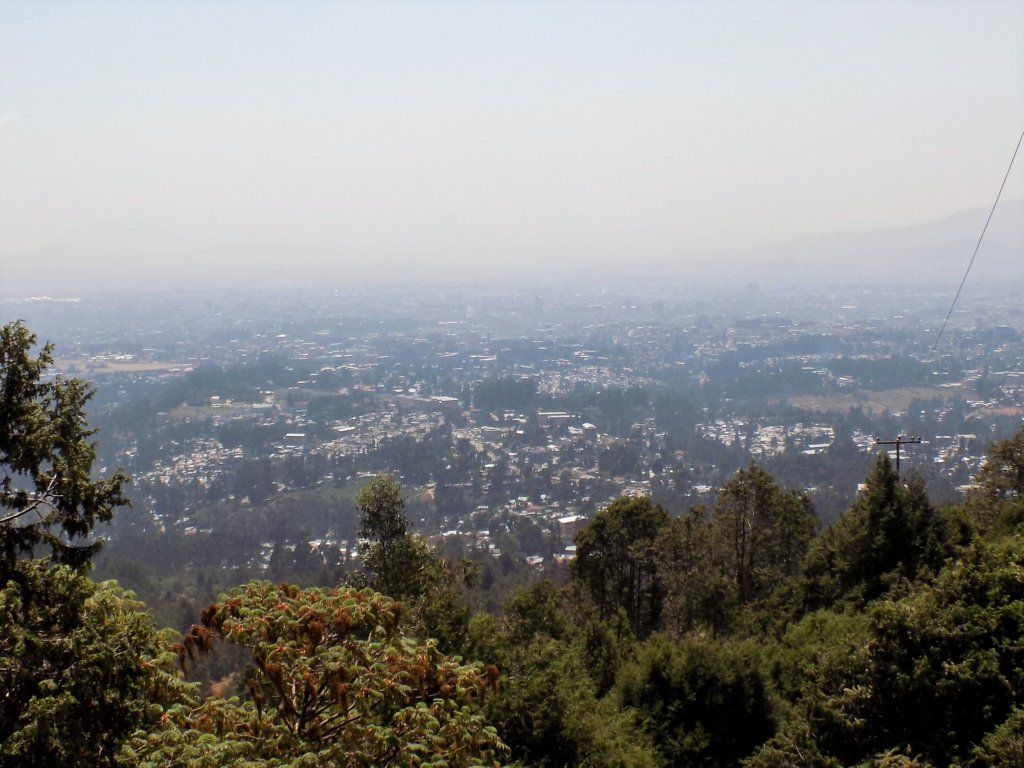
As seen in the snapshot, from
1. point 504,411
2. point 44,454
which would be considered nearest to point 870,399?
point 504,411

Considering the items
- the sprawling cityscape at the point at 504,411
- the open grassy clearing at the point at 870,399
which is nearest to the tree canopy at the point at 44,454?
the sprawling cityscape at the point at 504,411

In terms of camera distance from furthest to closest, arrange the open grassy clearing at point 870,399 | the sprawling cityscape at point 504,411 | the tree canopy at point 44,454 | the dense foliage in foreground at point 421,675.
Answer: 1. the open grassy clearing at point 870,399
2. the sprawling cityscape at point 504,411
3. the tree canopy at point 44,454
4. the dense foliage in foreground at point 421,675

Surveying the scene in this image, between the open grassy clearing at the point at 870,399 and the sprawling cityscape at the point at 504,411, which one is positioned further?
the open grassy clearing at the point at 870,399

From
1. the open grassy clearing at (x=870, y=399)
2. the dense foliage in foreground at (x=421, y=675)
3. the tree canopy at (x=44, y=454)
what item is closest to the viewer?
the dense foliage in foreground at (x=421, y=675)

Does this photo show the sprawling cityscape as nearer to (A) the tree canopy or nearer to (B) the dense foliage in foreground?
(B) the dense foliage in foreground

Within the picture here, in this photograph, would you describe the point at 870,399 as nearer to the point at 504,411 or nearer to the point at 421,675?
the point at 504,411

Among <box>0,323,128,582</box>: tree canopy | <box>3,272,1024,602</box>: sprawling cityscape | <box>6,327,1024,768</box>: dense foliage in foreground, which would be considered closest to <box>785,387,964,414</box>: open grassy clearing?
<box>3,272,1024,602</box>: sprawling cityscape

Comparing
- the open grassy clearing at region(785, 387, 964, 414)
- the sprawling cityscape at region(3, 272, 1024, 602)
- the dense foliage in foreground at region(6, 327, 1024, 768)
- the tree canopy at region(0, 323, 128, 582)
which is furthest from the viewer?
the open grassy clearing at region(785, 387, 964, 414)

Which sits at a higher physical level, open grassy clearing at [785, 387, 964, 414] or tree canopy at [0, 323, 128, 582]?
tree canopy at [0, 323, 128, 582]

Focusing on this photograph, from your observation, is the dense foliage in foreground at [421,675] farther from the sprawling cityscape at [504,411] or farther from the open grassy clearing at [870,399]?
the open grassy clearing at [870,399]

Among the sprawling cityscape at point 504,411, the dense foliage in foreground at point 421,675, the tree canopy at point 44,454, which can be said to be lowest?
the sprawling cityscape at point 504,411
